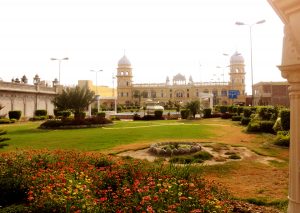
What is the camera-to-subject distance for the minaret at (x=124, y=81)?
401 feet

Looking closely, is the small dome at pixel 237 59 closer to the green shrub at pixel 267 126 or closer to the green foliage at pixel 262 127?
the green foliage at pixel 262 127

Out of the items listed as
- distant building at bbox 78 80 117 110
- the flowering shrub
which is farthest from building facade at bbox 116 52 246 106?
the flowering shrub

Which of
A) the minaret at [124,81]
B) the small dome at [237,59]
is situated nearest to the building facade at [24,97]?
the minaret at [124,81]

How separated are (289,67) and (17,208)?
5.31m

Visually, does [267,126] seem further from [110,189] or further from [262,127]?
[110,189]

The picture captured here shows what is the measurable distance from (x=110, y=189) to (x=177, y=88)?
362 feet

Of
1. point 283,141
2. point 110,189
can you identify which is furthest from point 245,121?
point 110,189

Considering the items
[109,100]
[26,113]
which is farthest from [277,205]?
[109,100]

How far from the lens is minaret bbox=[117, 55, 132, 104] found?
122375mm

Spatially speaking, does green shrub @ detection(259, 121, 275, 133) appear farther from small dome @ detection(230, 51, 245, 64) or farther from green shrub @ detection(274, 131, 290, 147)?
small dome @ detection(230, 51, 245, 64)

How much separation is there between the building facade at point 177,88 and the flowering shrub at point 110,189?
→ 331 feet

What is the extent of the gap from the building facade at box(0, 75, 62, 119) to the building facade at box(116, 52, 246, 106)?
59349 mm

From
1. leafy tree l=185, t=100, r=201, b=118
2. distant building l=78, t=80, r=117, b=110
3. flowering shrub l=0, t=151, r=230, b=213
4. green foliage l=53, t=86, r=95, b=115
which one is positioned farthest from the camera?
distant building l=78, t=80, r=117, b=110

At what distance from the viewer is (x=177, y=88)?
117m
